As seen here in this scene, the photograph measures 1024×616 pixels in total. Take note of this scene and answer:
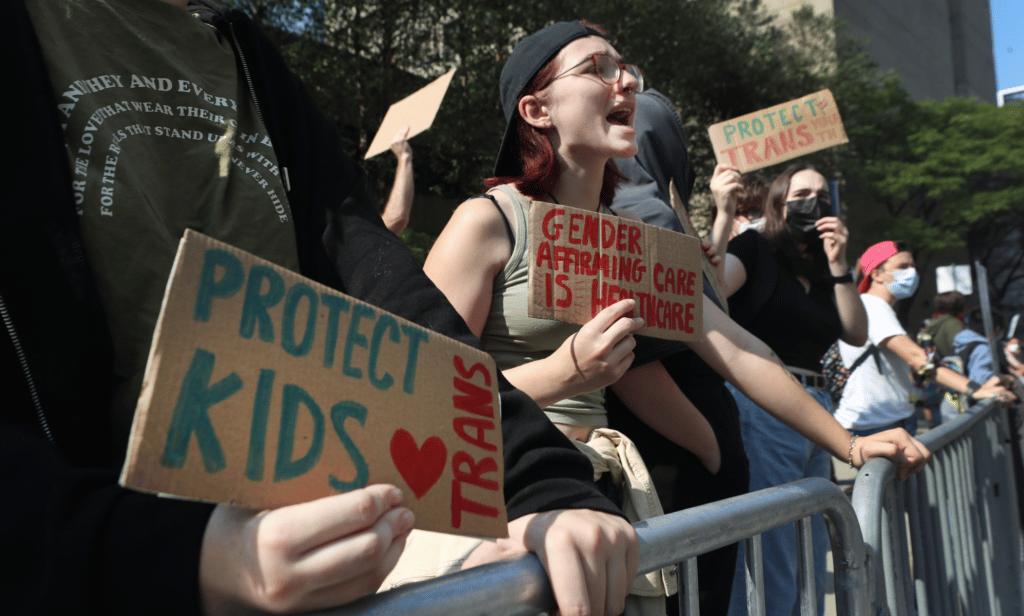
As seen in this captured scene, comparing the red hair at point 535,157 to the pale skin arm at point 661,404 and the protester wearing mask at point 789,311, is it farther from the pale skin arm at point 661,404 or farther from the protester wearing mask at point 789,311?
the protester wearing mask at point 789,311

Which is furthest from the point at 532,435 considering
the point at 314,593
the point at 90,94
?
the point at 90,94

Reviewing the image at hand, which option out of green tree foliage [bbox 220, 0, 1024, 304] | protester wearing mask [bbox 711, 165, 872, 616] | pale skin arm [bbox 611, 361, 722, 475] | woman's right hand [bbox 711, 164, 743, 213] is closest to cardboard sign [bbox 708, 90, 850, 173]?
protester wearing mask [bbox 711, 165, 872, 616]

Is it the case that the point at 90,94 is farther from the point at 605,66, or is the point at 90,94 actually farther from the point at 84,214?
the point at 605,66

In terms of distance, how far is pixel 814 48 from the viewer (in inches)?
982

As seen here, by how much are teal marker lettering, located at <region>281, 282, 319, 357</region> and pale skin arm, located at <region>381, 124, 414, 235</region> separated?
241 cm

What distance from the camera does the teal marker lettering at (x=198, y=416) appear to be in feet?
2.02

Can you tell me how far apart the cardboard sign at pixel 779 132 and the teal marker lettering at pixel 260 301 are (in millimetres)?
3383

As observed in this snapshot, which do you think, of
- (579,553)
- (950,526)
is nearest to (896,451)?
(950,526)

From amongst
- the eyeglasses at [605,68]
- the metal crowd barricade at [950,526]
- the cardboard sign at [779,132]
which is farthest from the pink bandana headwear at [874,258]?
the eyeglasses at [605,68]

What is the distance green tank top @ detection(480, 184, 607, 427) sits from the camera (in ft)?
5.54

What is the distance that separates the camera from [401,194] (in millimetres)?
3414

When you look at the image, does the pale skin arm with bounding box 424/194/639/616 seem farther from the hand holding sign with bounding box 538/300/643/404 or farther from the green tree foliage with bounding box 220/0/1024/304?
the green tree foliage with bounding box 220/0/1024/304

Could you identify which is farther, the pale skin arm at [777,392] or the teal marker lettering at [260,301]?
the pale skin arm at [777,392]

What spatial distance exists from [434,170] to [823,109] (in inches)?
528
